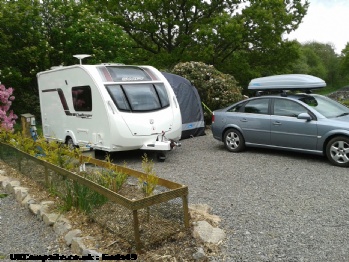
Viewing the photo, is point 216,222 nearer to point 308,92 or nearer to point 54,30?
point 308,92

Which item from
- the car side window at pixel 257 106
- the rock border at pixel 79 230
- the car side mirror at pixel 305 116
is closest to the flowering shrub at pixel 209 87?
the car side window at pixel 257 106

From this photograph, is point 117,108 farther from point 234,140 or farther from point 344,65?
point 344,65

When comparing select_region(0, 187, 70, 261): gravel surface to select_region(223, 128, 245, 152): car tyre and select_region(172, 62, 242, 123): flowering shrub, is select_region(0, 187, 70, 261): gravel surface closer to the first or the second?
select_region(223, 128, 245, 152): car tyre

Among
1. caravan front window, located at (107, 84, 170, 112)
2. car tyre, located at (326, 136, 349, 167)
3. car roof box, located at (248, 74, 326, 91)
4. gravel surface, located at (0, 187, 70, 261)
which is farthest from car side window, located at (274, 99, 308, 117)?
gravel surface, located at (0, 187, 70, 261)

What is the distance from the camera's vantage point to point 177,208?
4332mm

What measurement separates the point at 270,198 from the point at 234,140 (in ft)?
13.0

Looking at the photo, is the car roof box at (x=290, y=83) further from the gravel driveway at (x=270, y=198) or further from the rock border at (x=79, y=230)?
the rock border at (x=79, y=230)

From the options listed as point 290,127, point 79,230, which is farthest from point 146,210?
point 290,127

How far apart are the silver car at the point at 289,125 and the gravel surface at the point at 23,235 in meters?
5.44

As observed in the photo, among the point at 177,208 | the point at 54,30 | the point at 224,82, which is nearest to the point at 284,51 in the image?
the point at 224,82

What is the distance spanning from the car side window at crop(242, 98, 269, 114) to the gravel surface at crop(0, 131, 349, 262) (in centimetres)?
110

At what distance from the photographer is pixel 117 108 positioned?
27.6 ft

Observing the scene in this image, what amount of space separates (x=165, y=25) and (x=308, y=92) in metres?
15.5

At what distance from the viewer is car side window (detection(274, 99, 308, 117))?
26.9ft
